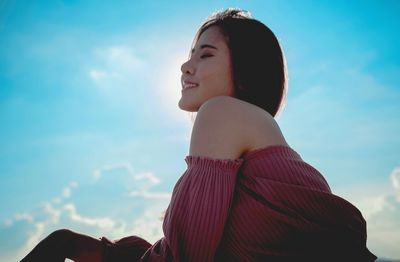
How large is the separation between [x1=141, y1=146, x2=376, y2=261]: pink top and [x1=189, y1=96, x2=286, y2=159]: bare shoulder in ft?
0.22

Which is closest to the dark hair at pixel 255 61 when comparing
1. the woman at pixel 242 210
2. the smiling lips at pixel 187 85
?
the smiling lips at pixel 187 85

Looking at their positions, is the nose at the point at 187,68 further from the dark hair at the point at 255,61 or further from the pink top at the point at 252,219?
the pink top at the point at 252,219

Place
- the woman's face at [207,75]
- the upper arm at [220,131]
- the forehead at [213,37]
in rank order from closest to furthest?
the upper arm at [220,131] < the woman's face at [207,75] < the forehead at [213,37]

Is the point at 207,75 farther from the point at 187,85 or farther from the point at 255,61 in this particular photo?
the point at 255,61

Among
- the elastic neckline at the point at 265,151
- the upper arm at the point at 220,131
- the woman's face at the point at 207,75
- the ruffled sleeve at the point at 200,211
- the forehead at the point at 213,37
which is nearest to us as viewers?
the ruffled sleeve at the point at 200,211

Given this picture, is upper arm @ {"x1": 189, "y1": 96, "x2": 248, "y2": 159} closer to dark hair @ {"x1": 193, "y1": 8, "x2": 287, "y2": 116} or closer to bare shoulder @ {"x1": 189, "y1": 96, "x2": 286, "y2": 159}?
bare shoulder @ {"x1": 189, "y1": 96, "x2": 286, "y2": 159}

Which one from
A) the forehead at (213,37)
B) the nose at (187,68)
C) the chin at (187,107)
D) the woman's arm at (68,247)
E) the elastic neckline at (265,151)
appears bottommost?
the woman's arm at (68,247)

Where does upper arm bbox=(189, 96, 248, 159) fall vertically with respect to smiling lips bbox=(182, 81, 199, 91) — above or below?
below

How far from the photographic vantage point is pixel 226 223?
1.67 m

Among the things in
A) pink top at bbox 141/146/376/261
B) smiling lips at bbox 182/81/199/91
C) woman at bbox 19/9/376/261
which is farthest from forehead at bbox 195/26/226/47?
pink top at bbox 141/146/376/261

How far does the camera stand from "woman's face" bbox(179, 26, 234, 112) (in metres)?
2.65

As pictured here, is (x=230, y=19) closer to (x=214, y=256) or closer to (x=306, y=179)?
(x=306, y=179)

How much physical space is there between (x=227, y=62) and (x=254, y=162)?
1.09 meters

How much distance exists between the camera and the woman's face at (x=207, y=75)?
2646mm
